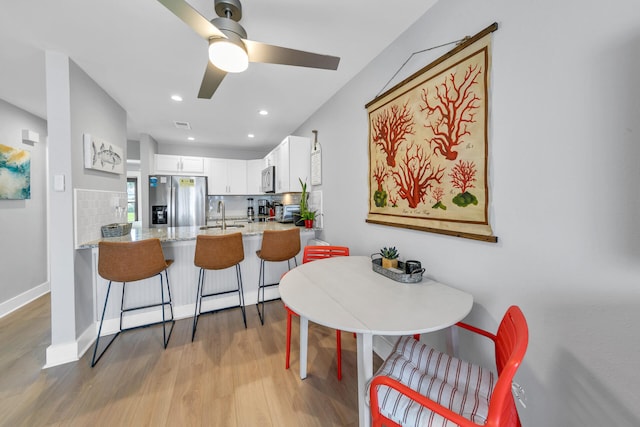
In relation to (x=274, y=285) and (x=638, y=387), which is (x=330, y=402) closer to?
(x=638, y=387)

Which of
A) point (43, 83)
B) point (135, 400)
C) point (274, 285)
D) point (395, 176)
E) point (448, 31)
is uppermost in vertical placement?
point (43, 83)

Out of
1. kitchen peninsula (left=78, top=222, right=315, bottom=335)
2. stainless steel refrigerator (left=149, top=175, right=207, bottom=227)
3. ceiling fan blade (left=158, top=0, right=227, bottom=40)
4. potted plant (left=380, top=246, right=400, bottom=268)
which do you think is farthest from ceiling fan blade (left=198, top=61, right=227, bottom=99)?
stainless steel refrigerator (left=149, top=175, right=207, bottom=227)

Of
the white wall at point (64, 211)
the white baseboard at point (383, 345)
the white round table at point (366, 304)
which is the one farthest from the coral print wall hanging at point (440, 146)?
the white wall at point (64, 211)

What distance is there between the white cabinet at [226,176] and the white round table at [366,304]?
386 cm

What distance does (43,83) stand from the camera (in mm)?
2328

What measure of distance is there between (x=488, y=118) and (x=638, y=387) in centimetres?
113

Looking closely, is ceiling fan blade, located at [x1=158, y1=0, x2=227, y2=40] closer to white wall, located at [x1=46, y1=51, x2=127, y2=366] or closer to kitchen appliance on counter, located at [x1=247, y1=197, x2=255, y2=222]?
white wall, located at [x1=46, y1=51, x2=127, y2=366]

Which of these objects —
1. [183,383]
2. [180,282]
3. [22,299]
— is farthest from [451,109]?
[22,299]

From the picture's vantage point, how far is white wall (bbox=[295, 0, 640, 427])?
0.79 meters

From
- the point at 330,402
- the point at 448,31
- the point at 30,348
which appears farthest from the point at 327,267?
the point at 30,348

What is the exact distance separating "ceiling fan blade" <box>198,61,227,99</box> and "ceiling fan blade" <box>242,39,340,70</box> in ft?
0.83

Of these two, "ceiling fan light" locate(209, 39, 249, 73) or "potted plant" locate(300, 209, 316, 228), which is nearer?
"ceiling fan light" locate(209, 39, 249, 73)

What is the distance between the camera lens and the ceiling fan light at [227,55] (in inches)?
51.1

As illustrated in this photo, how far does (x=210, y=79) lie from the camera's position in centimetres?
163
